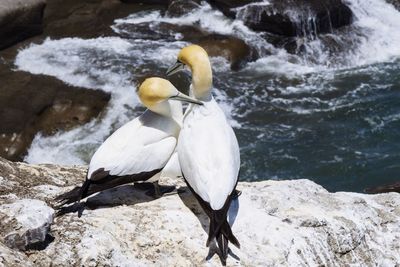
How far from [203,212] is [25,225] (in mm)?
1408

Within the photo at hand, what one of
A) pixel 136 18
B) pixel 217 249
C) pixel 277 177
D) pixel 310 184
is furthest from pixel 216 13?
pixel 217 249

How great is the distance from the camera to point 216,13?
18.8 m

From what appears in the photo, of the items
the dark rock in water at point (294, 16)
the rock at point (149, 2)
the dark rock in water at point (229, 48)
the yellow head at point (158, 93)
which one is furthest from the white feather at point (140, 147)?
the rock at point (149, 2)

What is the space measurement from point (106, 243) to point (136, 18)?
47.6 ft

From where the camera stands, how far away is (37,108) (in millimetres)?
13492

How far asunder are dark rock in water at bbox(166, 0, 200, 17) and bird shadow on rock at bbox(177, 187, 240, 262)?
13148 millimetres

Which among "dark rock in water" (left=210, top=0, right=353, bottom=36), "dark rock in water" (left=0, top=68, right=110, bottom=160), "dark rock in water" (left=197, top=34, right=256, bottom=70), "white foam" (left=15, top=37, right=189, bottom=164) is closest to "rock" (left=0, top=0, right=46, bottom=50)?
"white foam" (left=15, top=37, right=189, bottom=164)

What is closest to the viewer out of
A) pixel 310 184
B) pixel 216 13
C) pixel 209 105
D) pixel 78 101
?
pixel 209 105

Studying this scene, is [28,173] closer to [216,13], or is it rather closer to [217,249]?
[217,249]

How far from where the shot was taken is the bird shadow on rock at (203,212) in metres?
5.13

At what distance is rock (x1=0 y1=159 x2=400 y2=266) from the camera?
16.5 feet

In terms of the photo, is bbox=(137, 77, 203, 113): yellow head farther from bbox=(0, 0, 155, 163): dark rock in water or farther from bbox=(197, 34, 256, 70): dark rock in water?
bbox=(197, 34, 256, 70): dark rock in water

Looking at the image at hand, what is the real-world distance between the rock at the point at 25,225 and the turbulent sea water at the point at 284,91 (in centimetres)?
784

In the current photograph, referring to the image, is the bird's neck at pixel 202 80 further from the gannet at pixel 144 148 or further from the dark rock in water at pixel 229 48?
the dark rock in water at pixel 229 48
